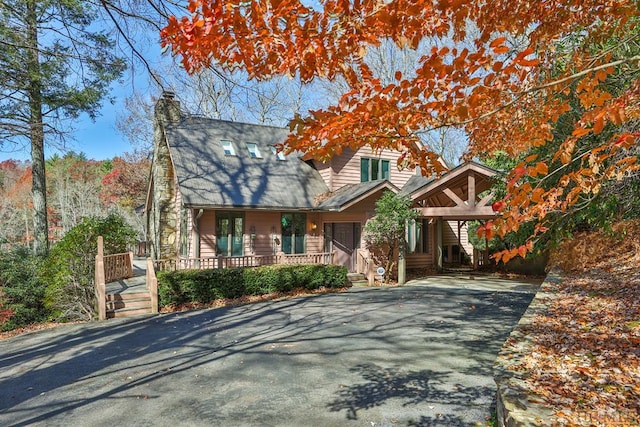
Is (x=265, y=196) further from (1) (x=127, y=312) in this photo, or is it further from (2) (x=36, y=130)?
(2) (x=36, y=130)

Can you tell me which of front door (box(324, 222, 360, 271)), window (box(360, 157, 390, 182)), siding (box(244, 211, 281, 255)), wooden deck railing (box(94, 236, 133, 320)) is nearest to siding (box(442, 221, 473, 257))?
window (box(360, 157, 390, 182))

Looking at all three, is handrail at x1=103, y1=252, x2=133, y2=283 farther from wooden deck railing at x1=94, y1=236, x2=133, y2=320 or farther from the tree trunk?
the tree trunk

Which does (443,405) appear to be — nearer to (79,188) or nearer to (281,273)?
(281,273)

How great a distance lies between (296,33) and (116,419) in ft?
16.1

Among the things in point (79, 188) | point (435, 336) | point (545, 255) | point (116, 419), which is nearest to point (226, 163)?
point (435, 336)

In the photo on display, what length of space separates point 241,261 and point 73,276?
5.93 m

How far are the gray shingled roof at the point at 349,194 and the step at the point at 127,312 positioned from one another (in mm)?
7741

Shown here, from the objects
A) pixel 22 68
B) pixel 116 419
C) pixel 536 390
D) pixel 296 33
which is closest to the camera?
pixel 536 390

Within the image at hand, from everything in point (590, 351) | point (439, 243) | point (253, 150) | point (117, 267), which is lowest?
point (117, 267)

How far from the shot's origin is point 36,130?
12.3 m

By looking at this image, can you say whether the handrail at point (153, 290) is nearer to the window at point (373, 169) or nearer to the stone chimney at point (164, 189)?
the stone chimney at point (164, 189)

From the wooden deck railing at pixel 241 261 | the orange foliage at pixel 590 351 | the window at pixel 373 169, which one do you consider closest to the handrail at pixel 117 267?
the wooden deck railing at pixel 241 261

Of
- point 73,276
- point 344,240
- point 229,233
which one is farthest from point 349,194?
point 73,276

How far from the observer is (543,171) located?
119 inches
